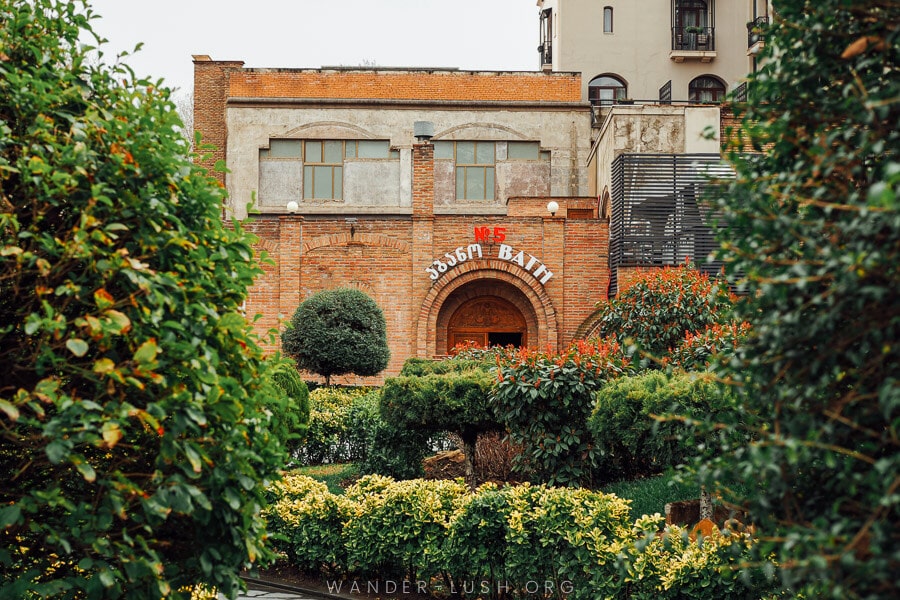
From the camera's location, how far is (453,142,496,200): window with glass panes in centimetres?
3064

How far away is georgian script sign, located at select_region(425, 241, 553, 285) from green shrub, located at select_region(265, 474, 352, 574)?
1498 cm

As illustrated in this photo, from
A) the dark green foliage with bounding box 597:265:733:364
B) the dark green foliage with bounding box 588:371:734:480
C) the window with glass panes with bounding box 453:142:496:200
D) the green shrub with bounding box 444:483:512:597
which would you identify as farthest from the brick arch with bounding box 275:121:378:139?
the green shrub with bounding box 444:483:512:597

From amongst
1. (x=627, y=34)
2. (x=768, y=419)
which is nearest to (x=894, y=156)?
(x=768, y=419)

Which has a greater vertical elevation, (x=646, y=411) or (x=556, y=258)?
(x=556, y=258)

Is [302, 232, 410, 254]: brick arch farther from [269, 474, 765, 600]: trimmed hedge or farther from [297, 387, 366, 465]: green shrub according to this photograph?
[269, 474, 765, 600]: trimmed hedge

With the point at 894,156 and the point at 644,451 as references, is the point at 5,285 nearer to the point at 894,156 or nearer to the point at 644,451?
the point at 894,156

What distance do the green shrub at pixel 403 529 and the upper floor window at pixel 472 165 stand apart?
22636 mm

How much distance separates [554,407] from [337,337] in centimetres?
1103

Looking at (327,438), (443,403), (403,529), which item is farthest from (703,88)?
(403,529)

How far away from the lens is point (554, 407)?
34.1ft

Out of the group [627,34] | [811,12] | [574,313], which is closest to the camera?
[811,12]

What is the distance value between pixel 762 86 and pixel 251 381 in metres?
2.33

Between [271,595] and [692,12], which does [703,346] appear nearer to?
[271,595]

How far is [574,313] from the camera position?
23719 millimetres
